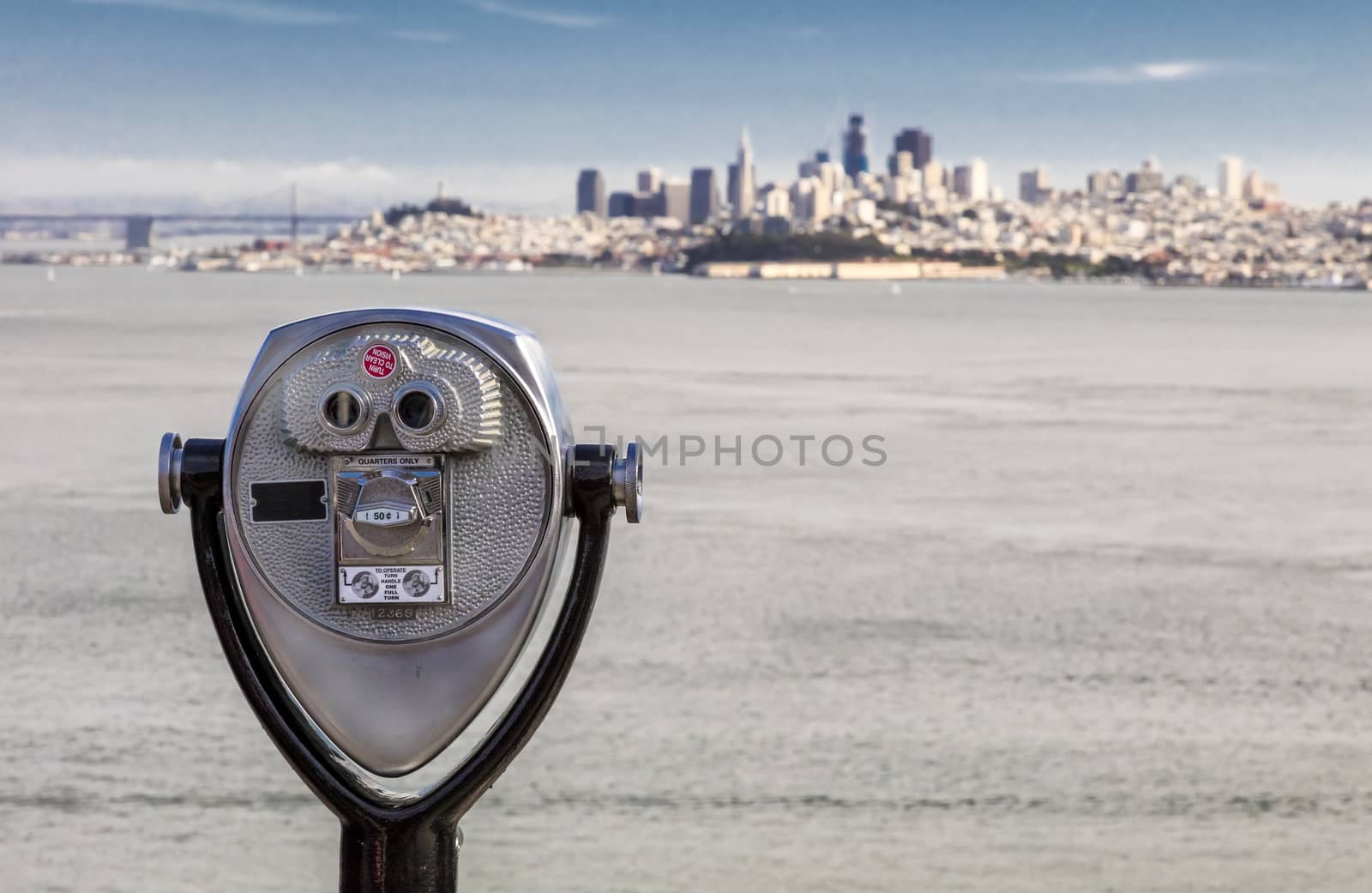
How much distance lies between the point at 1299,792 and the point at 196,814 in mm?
2790

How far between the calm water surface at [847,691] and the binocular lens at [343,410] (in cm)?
239

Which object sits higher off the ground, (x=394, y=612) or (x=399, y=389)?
(x=399, y=389)

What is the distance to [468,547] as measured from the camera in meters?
2.31

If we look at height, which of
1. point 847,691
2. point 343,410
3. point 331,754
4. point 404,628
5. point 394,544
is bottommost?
point 847,691

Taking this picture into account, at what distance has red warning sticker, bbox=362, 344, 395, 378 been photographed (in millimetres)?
2252

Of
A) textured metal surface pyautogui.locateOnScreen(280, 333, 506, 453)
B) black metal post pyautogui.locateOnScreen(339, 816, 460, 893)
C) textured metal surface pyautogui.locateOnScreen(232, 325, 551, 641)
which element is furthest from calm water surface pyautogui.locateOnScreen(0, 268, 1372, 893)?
textured metal surface pyautogui.locateOnScreen(280, 333, 506, 453)

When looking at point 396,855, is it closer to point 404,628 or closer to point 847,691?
point 404,628

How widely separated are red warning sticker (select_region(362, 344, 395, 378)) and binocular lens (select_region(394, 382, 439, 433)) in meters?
0.03

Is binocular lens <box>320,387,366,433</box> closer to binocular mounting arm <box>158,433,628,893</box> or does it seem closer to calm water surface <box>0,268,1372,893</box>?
binocular mounting arm <box>158,433,628,893</box>

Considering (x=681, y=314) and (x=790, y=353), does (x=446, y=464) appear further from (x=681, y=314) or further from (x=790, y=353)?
(x=681, y=314)

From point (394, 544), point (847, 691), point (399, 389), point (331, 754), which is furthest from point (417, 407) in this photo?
point (847, 691)

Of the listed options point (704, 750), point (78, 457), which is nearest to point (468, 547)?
point (704, 750)

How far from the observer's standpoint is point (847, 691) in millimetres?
6172

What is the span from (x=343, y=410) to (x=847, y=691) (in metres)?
4.10
